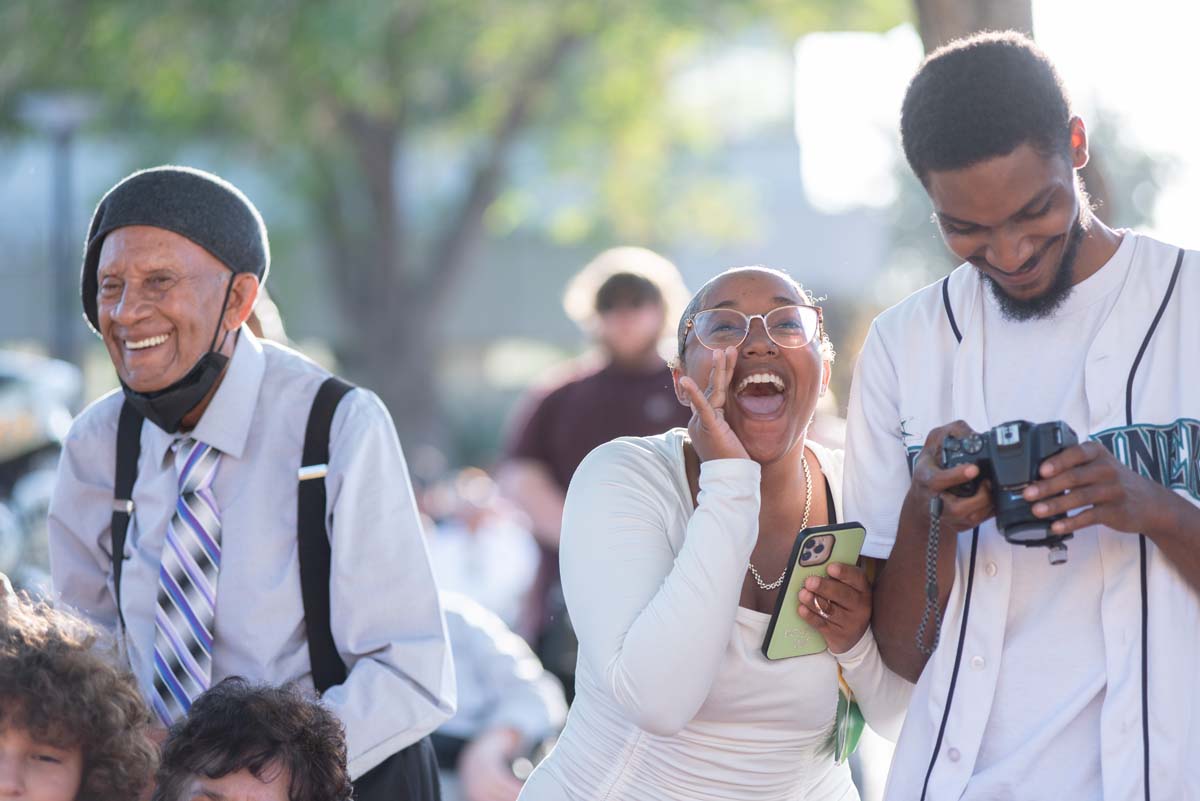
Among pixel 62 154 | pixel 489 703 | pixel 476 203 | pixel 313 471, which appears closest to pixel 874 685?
pixel 313 471

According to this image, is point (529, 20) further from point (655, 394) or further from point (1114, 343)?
point (1114, 343)

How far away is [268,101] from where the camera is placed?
56.3ft

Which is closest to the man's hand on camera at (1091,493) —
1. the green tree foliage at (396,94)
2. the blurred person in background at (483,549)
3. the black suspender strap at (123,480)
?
the black suspender strap at (123,480)

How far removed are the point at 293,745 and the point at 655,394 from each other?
349cm

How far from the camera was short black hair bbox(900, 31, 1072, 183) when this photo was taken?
2.87m

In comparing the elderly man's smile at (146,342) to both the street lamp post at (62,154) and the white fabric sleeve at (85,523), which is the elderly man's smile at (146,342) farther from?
the street lamp post at (62,154)

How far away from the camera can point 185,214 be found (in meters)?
3.72

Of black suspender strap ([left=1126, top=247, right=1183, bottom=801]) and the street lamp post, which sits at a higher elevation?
the street lamp post

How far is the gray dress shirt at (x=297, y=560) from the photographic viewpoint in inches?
144

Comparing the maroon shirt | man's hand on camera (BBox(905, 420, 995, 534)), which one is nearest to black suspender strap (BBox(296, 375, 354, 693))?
man's hand on camera (BBox(905, 420, 995, 534))

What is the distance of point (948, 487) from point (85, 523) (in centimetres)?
216

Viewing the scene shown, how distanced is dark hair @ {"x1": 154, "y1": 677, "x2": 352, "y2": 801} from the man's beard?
158cm

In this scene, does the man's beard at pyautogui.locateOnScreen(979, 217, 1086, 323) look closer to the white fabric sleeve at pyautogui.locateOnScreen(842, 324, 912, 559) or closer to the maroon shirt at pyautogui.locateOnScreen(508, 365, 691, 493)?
the white fabric sleeve at pyautogui.locateOnScreen(842, 324, 912, 559)

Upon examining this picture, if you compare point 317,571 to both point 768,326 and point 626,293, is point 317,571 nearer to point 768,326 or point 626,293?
point 768,326
